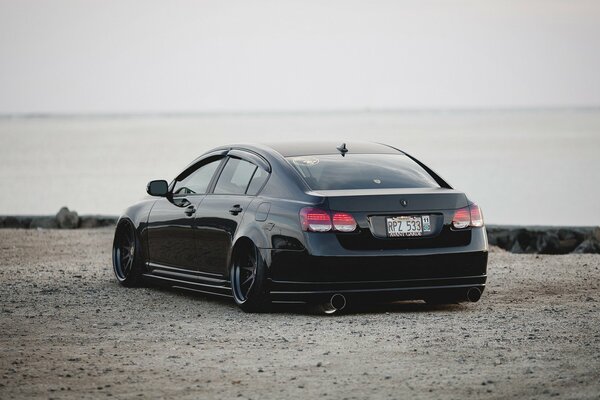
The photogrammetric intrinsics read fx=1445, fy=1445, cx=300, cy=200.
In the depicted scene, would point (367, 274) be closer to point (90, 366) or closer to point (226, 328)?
point (226, 328)

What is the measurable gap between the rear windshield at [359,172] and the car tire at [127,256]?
2579 mm

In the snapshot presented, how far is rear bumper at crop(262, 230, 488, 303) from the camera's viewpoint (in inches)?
460

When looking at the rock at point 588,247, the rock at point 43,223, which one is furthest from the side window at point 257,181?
the rock at point 43,223

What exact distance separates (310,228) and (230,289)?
1283 mm

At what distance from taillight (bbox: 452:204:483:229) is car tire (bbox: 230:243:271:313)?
164 centimetres

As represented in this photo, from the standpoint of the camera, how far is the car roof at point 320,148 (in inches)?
505

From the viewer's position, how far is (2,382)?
9.12m

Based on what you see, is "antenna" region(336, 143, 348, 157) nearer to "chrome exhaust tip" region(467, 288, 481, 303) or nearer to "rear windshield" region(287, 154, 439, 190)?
"rear windshield" region(287, 154, 439, 190)

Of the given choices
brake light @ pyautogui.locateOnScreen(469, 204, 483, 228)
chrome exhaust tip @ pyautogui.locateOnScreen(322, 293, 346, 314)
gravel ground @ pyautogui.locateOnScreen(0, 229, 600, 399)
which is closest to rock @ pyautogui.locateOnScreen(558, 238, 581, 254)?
gravel ground @ pyautogui.locateOnScreen(0, 229, 600, 399)

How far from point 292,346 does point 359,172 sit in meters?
2.51

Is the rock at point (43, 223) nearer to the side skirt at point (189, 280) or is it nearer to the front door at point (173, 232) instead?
the side skirt at point (189, 280)

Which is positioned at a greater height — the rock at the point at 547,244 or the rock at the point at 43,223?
the rock at the point at 547,244

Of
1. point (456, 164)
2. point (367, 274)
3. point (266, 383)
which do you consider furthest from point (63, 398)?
point (456, 164)

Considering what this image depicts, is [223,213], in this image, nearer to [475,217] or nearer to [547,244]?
[475,217]
